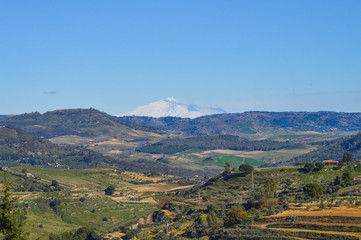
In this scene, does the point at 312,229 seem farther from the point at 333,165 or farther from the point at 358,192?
the point at 333,165

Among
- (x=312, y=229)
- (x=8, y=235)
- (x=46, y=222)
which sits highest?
(x=8, y=235)

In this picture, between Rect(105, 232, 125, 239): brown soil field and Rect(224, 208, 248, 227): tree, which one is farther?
Rect(105, 232, 125, 239): brown soil field

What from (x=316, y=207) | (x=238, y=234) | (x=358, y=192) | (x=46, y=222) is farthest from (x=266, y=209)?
(x=46, y=222)

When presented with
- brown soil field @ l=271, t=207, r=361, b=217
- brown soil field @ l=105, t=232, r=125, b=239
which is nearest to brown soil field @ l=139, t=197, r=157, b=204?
brown soil field @ l=105, t=232, r=125, b=239

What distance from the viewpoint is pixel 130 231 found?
110 meters

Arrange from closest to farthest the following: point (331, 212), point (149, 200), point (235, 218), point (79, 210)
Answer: point (331, 212) < point (235, 218) < point (79, 210) < point (149, 200)

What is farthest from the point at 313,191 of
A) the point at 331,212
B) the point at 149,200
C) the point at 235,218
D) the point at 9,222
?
the point at 149,200

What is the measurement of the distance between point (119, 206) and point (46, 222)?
30.5m

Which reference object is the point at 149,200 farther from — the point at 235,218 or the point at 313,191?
the point at 235,218

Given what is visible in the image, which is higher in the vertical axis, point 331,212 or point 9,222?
point 9,222

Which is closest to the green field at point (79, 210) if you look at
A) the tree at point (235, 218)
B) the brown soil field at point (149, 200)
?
the brown soil field at point (149, 200)

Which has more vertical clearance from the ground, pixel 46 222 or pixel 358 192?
pixel 358 192

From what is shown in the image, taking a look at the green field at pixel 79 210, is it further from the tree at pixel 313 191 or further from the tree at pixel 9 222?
the tree at pixel 9 222

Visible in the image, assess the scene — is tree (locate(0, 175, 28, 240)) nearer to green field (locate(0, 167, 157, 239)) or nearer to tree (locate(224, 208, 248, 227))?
tree (locate(224, 208, 248, 227))
